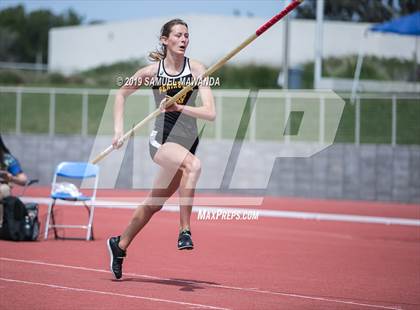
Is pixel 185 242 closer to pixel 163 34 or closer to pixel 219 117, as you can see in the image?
pixel 163 34

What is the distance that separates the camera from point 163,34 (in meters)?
9.59

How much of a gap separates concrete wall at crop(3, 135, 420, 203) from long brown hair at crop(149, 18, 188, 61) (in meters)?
15.4

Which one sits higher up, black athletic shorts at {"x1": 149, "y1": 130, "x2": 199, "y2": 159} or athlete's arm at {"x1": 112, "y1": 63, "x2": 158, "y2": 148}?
athlete's arm at {"x1": 112, "y1": 63, "x2": 158, "y2": 148}

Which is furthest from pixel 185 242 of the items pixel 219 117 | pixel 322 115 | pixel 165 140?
pixel 219 117

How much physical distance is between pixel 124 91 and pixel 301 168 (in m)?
16.0

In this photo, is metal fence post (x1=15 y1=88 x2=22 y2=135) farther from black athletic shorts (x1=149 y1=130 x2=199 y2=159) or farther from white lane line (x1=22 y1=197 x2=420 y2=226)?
black athletic shorts (x1=149 y1=130 x2=199 y2=159)

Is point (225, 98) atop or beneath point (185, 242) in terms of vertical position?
atop

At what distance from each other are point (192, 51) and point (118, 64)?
5095 millimetres

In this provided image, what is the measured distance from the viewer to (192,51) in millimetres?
44250

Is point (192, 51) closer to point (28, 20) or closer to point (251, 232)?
point (251, 232)

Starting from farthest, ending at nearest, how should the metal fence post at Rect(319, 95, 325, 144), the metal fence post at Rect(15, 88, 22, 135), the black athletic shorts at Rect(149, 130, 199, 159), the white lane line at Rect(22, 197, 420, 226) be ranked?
the metal fence post at Rect(15, 88, 22, 135)
the metal fence post at Rect(319, 95, 325, 144)
the white lane line at Rect(22, 197, 420, 226)
the black athletic shorts at Rect(149, 130, 199, 159)

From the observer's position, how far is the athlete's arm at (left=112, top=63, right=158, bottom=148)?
31.3 ft

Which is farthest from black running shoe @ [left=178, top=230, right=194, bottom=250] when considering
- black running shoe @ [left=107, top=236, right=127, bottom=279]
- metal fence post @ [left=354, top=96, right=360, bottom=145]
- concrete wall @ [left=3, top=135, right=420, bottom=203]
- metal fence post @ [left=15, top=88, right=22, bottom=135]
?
metal fence post @ [left=15, top=88, right=22, bottom=135]

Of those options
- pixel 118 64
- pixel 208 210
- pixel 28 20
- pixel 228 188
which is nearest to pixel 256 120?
pixel 228 188
